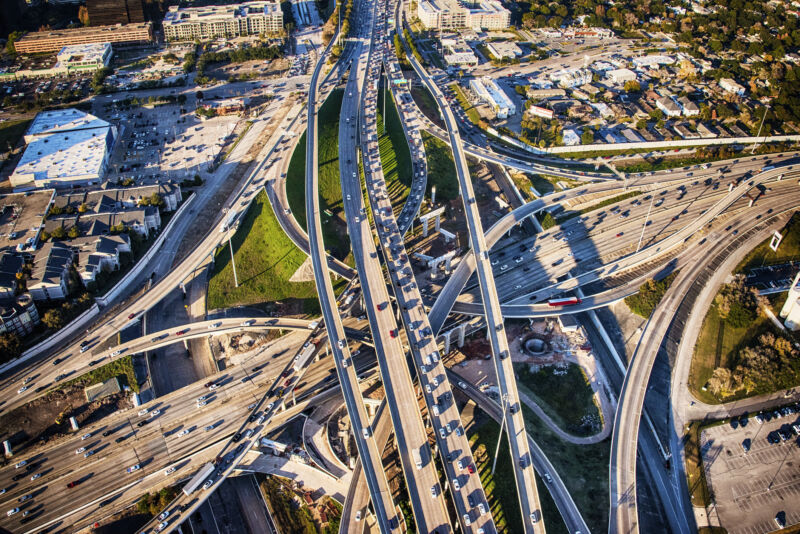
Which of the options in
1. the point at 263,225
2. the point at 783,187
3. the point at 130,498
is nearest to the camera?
the point at 130,498

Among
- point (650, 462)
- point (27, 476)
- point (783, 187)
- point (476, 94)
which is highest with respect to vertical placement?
point (476, 94)

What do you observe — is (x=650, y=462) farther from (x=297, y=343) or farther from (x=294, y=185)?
(x=294, y=185)

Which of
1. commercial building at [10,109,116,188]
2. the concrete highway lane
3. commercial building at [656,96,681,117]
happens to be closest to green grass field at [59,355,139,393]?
the concrete highway lane

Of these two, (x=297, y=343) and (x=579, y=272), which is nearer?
(x=297, y=343)

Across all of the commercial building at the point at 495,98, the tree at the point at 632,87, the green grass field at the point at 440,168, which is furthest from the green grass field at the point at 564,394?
the tree at the point at 632,87

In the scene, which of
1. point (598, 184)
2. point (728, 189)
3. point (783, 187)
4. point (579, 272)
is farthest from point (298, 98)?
point (783, 187)

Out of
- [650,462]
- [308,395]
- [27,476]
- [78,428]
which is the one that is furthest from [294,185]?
[650,462]

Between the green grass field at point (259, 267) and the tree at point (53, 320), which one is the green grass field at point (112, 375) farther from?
the green grass field at point (259, 267)

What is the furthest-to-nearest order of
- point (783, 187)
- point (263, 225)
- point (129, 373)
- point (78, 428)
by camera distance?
point (783, 187)
point (263, 225)
point (129, 373)
point (78, 428)

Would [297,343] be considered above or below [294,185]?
below
